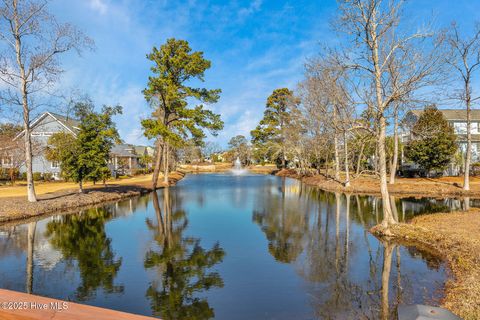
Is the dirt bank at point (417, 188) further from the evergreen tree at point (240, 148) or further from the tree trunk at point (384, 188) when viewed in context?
the evergreen tree at point (240, 148)

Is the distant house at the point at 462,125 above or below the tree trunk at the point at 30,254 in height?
above

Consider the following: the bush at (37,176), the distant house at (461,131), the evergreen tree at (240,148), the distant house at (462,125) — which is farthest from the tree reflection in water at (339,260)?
the evergreen tree at (240,148)

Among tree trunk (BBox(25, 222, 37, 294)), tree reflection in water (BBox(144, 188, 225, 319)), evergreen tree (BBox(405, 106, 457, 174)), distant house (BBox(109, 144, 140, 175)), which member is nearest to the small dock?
tree reflection in water (BBox(144, 188, 225, 319))

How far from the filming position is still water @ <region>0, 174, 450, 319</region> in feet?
25.7

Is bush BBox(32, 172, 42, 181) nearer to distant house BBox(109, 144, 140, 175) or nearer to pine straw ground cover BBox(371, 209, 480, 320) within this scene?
distant house BBox(109, 144, 140, 175)

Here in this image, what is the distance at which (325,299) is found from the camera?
8.09m

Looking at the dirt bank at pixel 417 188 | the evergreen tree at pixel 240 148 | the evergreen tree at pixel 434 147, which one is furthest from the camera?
the evergreen tree at pixel 240 148

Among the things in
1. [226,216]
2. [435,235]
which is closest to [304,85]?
[226,216]

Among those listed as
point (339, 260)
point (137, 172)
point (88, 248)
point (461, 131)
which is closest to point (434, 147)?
point (461, 131)

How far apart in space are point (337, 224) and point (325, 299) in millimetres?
9897

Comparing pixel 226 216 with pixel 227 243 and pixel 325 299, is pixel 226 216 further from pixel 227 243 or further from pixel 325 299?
pixel 325 299

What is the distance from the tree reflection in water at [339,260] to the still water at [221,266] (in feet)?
0.12

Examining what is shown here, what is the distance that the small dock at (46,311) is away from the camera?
200 centimetres

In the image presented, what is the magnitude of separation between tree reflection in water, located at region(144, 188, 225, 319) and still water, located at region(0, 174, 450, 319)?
0.11 ft
